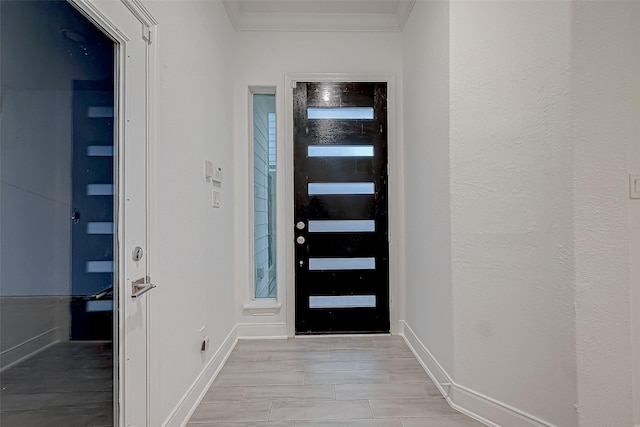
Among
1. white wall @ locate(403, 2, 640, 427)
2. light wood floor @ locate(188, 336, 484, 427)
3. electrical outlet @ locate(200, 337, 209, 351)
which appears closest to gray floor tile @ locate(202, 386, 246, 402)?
light wood floor @ locate(188, 336, 484, 427)

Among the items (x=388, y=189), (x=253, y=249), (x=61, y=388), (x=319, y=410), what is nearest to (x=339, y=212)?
(x=388, y=189)

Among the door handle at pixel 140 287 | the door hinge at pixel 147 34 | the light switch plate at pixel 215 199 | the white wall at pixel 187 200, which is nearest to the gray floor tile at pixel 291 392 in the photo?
the white wall at pixel 187 200

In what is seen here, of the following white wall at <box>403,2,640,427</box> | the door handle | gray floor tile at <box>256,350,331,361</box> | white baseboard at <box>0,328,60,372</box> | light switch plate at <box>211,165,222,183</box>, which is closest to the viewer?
white baseboard at <box>0,328,60,372</box>

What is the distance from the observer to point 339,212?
9.95 ft

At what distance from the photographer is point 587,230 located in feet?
4.67

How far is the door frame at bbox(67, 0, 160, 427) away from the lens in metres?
1.21

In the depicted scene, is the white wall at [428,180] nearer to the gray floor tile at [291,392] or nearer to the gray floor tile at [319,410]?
the gray floor tile at [319,410]

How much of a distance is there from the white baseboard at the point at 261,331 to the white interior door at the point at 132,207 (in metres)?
1.58

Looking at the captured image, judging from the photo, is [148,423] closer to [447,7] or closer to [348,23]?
[447,7]

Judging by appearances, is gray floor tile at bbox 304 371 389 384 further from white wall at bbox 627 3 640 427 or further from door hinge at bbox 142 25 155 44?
door hinge at bbox 142 25 155 44

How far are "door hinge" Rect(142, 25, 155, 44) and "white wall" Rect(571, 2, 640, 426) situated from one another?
1.93 metres

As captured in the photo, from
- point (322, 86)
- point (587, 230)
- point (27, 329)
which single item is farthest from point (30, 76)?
point (322, 86)

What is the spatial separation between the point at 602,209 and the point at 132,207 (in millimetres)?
2056

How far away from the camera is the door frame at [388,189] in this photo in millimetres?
3006
